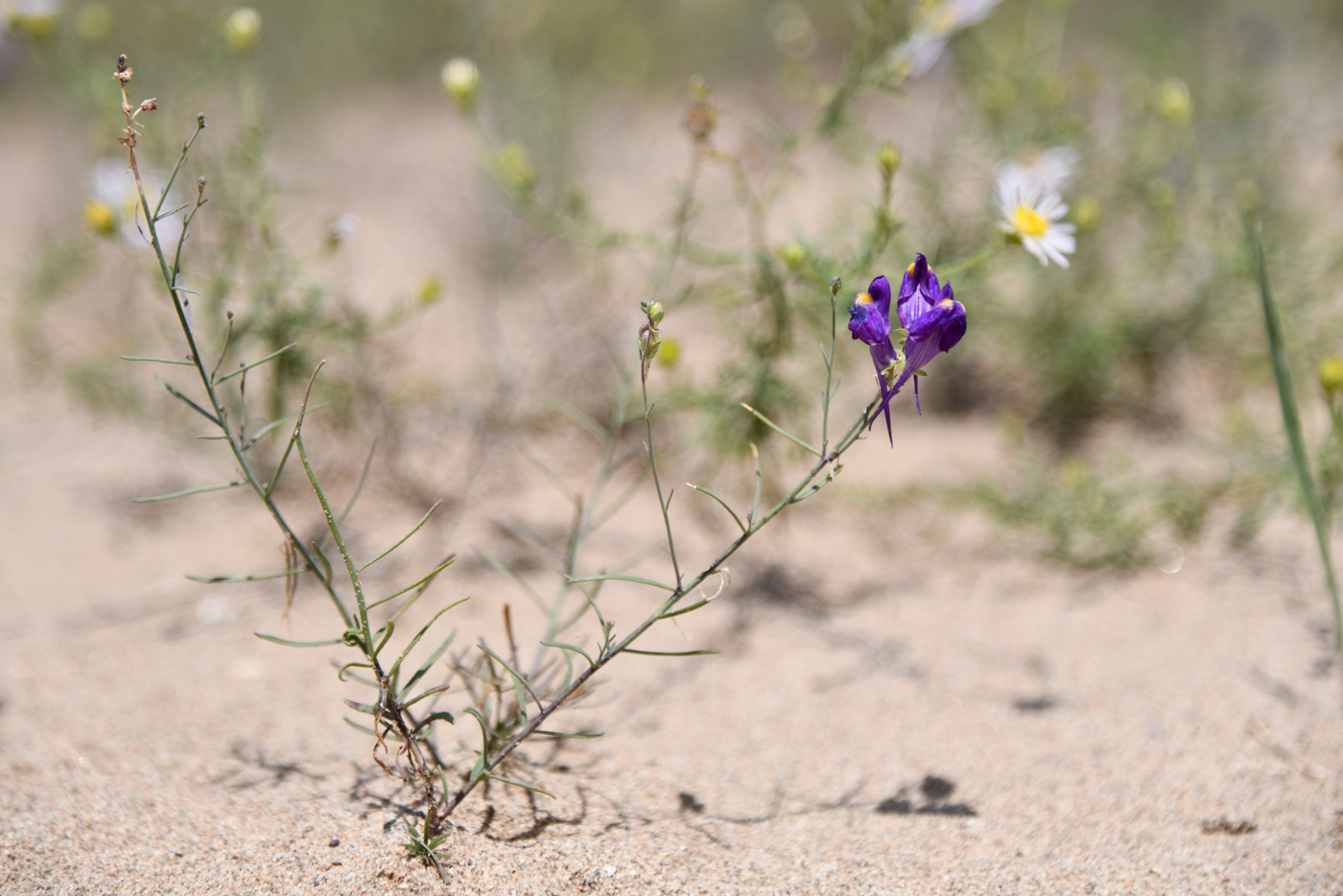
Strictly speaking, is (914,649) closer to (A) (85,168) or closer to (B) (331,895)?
(B) (331,895)

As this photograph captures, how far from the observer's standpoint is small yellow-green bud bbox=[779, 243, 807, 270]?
5.17ft

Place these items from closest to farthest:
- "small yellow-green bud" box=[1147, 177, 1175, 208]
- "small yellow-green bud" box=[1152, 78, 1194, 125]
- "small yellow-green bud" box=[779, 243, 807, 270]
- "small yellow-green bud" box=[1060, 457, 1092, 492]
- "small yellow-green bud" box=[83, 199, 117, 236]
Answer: "small yellow-green bud" box=[779, 243, 807, 270] → "small yellow-green bud" box=[83, 199, 117, 236] → "small yellow-green bud" box=[1060, 457, 1092, 492] → "small yellow-green bud" box=[1152, 78, 1194, 125] → "small yellow-green bud" box=[1147, 177, 1175, 208]

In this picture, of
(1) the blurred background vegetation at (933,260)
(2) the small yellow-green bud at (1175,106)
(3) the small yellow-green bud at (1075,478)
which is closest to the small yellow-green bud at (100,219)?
(1) the blurred background vegetation at (933,260)

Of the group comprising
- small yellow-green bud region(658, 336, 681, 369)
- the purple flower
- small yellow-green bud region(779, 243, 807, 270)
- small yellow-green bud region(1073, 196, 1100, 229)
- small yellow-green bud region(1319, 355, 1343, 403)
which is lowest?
the purple flower

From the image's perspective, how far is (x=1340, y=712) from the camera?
1418 mm

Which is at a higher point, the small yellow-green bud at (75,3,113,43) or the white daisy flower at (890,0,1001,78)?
the small yellow-green bud at (75,3,113,43)

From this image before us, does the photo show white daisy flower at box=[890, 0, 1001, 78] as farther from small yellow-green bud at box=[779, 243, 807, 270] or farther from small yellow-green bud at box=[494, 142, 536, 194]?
small yellow-green bud at box=[494, 142, 536, 194]

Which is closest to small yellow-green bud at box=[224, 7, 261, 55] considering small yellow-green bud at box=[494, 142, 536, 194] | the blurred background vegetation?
the blurred background vegetation

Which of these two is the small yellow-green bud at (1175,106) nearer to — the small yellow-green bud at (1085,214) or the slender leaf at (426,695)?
the small yellow-green bud at (1085,214)

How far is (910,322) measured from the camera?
1.02m

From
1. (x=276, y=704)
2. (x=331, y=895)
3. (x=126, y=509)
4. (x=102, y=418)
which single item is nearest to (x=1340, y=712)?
(x=331, y=895)

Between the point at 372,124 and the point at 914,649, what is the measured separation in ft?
13.6

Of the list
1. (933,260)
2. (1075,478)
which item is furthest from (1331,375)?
(933,260)

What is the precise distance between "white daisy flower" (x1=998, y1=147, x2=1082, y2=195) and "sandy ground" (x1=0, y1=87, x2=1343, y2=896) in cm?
80
